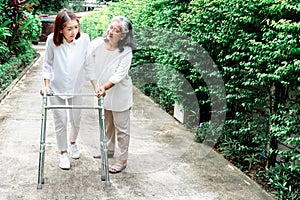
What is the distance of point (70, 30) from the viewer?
3.42 metres

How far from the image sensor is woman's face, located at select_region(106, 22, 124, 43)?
3.38m

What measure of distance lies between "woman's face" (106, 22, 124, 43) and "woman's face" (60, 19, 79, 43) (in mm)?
331

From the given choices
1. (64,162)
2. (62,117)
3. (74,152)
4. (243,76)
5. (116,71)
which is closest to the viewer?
(116,71)

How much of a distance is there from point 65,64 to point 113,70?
49cm

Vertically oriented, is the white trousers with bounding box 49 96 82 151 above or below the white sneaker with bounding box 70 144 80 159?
above

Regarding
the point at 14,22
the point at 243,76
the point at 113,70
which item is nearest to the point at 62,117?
the point at 113,70

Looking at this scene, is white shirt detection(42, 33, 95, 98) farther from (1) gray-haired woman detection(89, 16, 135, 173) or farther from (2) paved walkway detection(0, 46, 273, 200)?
(2) paved walkway detection(0, 46, 273, 200)

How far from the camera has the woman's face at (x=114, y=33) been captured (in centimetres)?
338

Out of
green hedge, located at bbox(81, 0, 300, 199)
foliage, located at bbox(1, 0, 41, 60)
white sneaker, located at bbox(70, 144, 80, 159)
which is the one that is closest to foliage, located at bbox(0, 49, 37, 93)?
foliage, located at bbox(1, 0, 41, 60)

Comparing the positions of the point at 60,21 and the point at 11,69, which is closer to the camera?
the point at 60,21

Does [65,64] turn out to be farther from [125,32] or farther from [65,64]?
[125,32]

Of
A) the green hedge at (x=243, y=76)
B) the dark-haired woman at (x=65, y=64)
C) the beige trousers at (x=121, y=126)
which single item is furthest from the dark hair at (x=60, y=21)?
the green hedge at (x=243, y=76)

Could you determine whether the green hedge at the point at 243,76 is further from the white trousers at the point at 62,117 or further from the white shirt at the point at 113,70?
the white trousers at the point at 62,117

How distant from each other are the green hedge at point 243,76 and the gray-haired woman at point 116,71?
1185 mm
